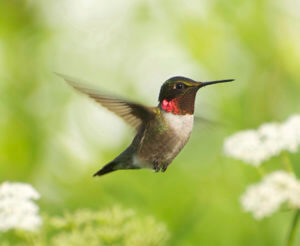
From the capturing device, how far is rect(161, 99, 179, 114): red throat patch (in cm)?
209

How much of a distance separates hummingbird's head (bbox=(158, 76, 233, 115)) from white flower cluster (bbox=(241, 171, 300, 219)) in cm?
154

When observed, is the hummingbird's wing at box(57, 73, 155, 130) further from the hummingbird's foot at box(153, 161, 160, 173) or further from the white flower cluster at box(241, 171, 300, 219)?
the white flower cluster at box(241, 171, 300, 219)

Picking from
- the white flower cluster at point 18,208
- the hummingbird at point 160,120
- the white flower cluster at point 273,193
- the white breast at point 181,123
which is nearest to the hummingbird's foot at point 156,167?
the hummingbird at point 160,120

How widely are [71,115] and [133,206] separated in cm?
138

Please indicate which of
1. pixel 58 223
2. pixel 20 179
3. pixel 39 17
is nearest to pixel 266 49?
pixel 39 17

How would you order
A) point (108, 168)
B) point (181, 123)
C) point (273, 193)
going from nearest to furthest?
point (181, 123), point (108, 168), point (273, 193)

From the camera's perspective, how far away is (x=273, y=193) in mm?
3605

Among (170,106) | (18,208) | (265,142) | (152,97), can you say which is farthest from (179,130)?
(152,97)

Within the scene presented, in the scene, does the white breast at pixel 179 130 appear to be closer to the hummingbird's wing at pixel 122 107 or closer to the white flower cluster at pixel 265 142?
the hummingbird's wing at pixel 122 107

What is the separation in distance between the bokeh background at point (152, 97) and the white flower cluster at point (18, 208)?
1.63 m

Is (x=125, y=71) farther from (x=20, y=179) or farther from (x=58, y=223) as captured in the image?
(x=58, y=223)

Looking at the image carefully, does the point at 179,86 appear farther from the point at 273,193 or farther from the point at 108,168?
the point at 273,193

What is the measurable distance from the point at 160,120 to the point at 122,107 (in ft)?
0.57

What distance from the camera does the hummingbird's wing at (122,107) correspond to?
1.86 m
